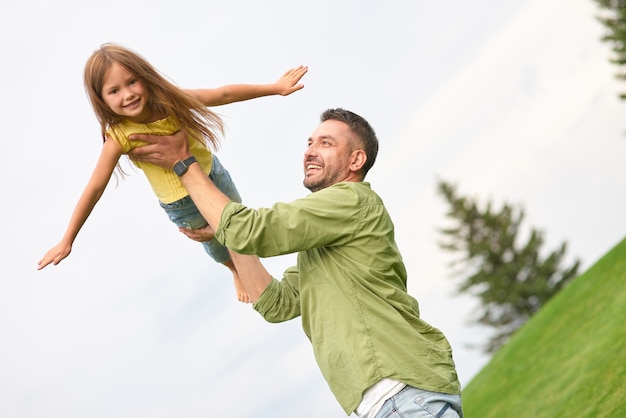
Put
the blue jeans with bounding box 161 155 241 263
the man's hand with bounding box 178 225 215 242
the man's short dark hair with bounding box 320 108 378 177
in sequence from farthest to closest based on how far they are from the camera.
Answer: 1. the man's hand with bounding box 178 225 215 242
2. the blue jeans with bounding box 161 155 241 263
3. the man's short dark hair with bounding box 320 108 378 177

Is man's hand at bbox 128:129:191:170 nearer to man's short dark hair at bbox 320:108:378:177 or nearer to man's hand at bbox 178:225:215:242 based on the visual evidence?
man's hand at bbox 178:225:215:242

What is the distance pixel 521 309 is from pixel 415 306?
28498mm

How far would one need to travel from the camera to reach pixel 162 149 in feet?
14.2

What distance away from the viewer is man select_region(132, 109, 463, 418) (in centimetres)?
385

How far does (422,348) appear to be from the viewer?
4.01 m

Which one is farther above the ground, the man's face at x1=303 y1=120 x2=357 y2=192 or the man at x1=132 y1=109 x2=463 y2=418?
the man's face at x1=303 y1=120 x2=357 y2=192

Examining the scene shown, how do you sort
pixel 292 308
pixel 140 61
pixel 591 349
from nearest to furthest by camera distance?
pixel 140 61 → pixel 292 308 → pixel 591 349

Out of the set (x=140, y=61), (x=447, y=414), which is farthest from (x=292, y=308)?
(x=140, y=61)

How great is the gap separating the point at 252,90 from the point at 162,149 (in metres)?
0.85

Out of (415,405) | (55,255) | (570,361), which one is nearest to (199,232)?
(55,255)

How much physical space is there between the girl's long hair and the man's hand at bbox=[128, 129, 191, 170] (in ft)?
0.41

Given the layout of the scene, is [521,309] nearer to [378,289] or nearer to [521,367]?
[521,367]

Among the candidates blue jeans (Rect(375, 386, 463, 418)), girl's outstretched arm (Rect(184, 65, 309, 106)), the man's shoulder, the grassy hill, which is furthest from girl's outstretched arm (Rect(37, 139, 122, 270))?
the grassy hill

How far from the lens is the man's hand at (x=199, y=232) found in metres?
4.97
